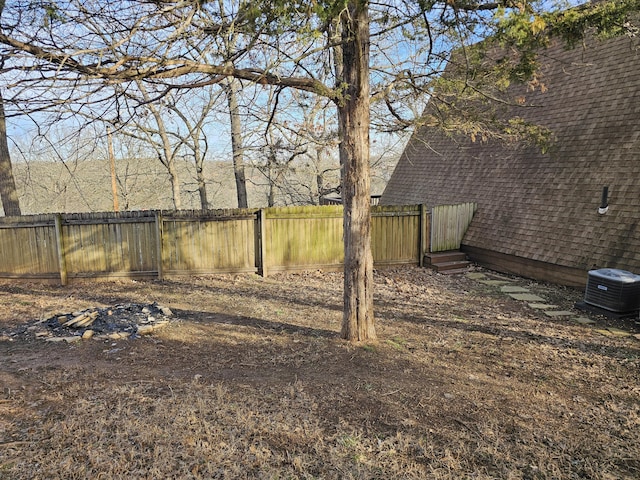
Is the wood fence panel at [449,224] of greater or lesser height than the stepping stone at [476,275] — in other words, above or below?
above

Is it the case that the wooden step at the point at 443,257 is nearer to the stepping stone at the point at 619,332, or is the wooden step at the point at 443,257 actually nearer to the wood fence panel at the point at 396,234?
the wood fence panel at the point at 396,234

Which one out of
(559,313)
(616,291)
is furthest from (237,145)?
(616,291)

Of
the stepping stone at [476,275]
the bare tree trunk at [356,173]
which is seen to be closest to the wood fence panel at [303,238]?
the stepping stone at [476,275]

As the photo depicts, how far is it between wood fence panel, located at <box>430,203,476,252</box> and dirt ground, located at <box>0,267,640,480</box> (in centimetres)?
383

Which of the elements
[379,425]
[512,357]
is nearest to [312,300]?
[512,357]

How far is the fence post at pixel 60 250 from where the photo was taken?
884cm

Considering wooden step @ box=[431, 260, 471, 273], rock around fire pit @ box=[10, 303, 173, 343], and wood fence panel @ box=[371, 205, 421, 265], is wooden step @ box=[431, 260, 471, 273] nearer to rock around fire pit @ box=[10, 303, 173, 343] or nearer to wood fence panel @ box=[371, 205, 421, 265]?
wood fence panel @ box=[371, 205, 421, 265]

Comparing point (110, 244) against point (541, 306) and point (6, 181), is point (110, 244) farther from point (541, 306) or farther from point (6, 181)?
point (541, 306)

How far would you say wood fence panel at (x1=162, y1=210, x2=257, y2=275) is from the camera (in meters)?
9.47

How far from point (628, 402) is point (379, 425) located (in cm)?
267

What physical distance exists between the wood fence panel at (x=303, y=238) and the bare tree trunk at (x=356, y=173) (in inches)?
183

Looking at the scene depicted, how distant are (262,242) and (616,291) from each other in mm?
7052

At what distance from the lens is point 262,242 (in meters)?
9.70

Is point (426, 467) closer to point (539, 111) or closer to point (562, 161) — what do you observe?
point (562, 161)
